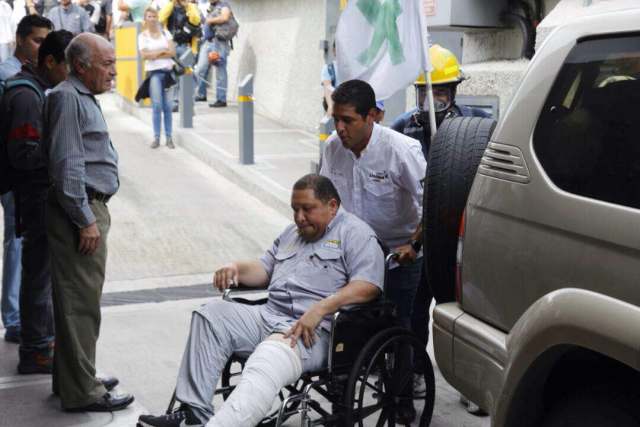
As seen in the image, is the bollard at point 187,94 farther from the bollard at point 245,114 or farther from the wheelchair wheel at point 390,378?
the wheelchair wheel at point 390,378

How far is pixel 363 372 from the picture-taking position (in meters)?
3.73

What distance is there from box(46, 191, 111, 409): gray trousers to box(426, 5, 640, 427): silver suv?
6.36 ft

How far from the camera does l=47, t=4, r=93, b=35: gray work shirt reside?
49.5 feet

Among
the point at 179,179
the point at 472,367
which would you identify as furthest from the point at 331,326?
the point at 179,179

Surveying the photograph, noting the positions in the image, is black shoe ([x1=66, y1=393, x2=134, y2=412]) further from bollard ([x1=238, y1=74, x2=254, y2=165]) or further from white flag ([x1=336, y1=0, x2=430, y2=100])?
bollard ([x1=238, y1=74, x2=254, y2=165])

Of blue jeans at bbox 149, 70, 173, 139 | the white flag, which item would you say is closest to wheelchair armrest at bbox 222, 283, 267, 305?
the white flag

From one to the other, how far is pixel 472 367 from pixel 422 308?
165 centimetres

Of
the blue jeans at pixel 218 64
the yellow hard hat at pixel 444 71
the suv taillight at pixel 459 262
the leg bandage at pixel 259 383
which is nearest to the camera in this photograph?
the suv taillight at pixel 459 262

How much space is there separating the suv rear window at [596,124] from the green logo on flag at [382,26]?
195 cm

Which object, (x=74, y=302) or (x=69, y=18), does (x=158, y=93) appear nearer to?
(x=69, y=18)

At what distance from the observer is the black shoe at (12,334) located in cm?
536

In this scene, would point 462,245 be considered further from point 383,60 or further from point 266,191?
point 266,191

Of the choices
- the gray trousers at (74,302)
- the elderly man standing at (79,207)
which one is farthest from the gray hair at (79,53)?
the gray trousers at (74,302)

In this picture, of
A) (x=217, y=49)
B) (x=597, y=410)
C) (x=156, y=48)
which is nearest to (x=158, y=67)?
(x=156, y=48)
